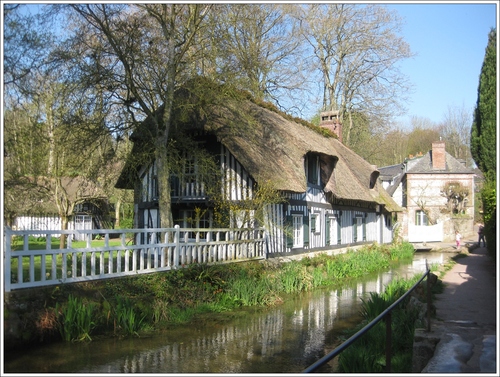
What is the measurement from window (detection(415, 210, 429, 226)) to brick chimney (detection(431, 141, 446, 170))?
3.84m

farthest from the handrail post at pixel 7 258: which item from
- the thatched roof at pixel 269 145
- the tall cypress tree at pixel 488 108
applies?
the tall cypress tree at pixel 488 108

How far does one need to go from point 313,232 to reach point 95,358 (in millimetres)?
13927

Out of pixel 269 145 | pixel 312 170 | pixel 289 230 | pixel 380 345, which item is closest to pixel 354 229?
pixel 312 170

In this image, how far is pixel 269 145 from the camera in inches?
692

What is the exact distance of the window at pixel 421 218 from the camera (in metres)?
41.1

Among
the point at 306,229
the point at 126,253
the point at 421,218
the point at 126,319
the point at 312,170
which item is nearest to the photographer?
the point at 126,319

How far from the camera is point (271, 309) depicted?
500 inches

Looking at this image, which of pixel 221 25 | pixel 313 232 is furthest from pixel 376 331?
pixel 313 232

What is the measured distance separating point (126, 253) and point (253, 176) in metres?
5.67

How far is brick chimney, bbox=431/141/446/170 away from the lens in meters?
38.9

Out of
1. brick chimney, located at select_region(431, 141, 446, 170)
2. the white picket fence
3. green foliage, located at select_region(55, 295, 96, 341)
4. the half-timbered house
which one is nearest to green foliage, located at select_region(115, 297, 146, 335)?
green foliage, located at select_region(55, 295, 96, 341)

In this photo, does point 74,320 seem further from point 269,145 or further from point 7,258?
point 269,145

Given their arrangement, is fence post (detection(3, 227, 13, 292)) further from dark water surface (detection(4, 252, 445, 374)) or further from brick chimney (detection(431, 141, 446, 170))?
brick chimney (detection(431, 141, 446, 170))

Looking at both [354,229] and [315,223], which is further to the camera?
[354,229]
